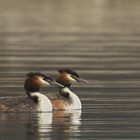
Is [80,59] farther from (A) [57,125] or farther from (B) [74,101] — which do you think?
(A) [57,125]

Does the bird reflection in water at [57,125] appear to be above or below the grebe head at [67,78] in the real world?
below

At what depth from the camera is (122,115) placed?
1962 cm

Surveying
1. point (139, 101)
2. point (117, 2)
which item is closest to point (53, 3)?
point (117, 2)

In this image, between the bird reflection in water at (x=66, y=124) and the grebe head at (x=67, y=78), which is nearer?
the bird reflection in water at (x=66, y=124)

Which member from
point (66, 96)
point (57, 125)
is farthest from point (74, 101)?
point (57, 125)

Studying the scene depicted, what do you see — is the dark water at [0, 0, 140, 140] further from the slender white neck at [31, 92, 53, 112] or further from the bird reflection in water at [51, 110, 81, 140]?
the slender white neck at [31, 92, 53, 112]

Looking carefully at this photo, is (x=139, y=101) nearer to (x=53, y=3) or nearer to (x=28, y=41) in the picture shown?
(x=28, y=41)

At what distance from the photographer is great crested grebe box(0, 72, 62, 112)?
20500 mm

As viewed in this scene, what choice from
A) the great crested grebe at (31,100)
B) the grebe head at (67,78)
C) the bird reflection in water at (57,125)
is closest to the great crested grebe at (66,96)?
the grebe head at (67,78)

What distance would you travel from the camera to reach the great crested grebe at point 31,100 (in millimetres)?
20500

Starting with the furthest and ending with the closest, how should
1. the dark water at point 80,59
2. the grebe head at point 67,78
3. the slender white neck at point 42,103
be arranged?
1. the grebe head at point 67,78
2. the slender white neck at point 42,103
3. the dark water at point 80,59

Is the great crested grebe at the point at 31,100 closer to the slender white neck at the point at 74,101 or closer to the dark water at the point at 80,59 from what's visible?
the dark water at the point at 80,59

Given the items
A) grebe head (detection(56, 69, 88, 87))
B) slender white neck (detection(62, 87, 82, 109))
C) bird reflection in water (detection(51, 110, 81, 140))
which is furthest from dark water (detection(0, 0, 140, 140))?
grebe head (detection(56, 69, 88, 87))

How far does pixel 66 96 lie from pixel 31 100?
71cm
